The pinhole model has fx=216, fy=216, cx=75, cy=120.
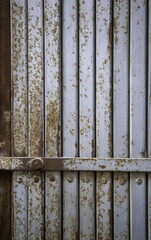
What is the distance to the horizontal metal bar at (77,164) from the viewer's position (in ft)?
3.90

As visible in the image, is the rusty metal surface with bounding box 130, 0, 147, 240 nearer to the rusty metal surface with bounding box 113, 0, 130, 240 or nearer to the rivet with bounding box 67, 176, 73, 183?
the rusty metal surface with bounding box 113, 0, 130, 240

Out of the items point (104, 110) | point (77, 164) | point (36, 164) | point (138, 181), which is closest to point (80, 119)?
point (104, 110)

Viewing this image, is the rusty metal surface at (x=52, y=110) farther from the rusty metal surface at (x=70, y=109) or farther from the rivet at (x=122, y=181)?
the rivet at (x=122, y=181)

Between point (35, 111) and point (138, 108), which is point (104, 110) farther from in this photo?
point (35, 111)

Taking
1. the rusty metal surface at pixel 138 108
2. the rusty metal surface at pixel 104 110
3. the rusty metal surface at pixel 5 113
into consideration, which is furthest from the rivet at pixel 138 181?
the rusty metal surface at pixel 5 113

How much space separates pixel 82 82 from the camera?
1229 millimetres

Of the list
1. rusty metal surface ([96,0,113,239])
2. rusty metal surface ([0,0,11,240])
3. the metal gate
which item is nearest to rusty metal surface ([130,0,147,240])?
the metal gate

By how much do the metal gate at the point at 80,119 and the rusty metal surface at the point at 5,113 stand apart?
4 centimetres

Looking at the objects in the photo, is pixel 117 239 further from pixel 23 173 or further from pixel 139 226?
pixel 23 173

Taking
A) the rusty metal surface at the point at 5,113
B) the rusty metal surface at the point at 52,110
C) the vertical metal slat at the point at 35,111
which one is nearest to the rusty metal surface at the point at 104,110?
the rusty metal surface at the point at 52,110

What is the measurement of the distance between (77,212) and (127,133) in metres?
0.54

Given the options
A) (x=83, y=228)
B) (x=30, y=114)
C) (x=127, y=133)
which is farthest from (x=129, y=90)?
(x=83, y=228)

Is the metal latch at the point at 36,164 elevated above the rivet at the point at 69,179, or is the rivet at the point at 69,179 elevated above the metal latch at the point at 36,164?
the metal latch at the point at 36,164

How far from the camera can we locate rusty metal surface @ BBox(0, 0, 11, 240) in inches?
49.9
